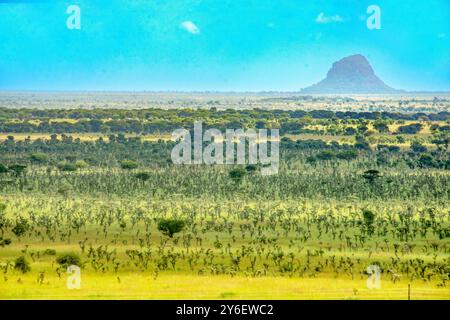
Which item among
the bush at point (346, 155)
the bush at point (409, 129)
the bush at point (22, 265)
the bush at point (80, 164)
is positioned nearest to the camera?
the bush at point (22, 265)

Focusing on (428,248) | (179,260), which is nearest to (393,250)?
(428,248)

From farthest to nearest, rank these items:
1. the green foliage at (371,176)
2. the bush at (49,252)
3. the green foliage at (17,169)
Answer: the green foliage at (17,169) → the green foliage at (371,176) → the bush at (49,252)

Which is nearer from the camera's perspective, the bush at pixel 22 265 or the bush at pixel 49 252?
the bush at pixel 22 265

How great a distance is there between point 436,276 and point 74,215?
51.0 feet

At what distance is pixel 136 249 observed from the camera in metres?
31.5

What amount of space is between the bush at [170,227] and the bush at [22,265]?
652 cm

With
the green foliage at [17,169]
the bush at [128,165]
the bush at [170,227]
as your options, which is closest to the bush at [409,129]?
the bush at [128,165]

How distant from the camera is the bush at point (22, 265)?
27.9m

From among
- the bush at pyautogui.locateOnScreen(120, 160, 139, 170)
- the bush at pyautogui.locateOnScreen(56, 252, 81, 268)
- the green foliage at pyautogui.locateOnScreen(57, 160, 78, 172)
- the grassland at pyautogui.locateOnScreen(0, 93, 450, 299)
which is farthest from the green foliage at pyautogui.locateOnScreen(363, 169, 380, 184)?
the bush at pyautogui.locateOnScreen(56, 252, 81, 268)

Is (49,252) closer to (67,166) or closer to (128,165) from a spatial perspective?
(67,166)

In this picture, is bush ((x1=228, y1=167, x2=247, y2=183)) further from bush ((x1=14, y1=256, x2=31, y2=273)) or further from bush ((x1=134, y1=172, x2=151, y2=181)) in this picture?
bush ((x1=14, y1=256, x2=31, y2=273))

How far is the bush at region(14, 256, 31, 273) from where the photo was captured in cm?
2789

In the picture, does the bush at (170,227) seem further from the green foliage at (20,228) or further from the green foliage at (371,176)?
the green foliage at (371,176)
